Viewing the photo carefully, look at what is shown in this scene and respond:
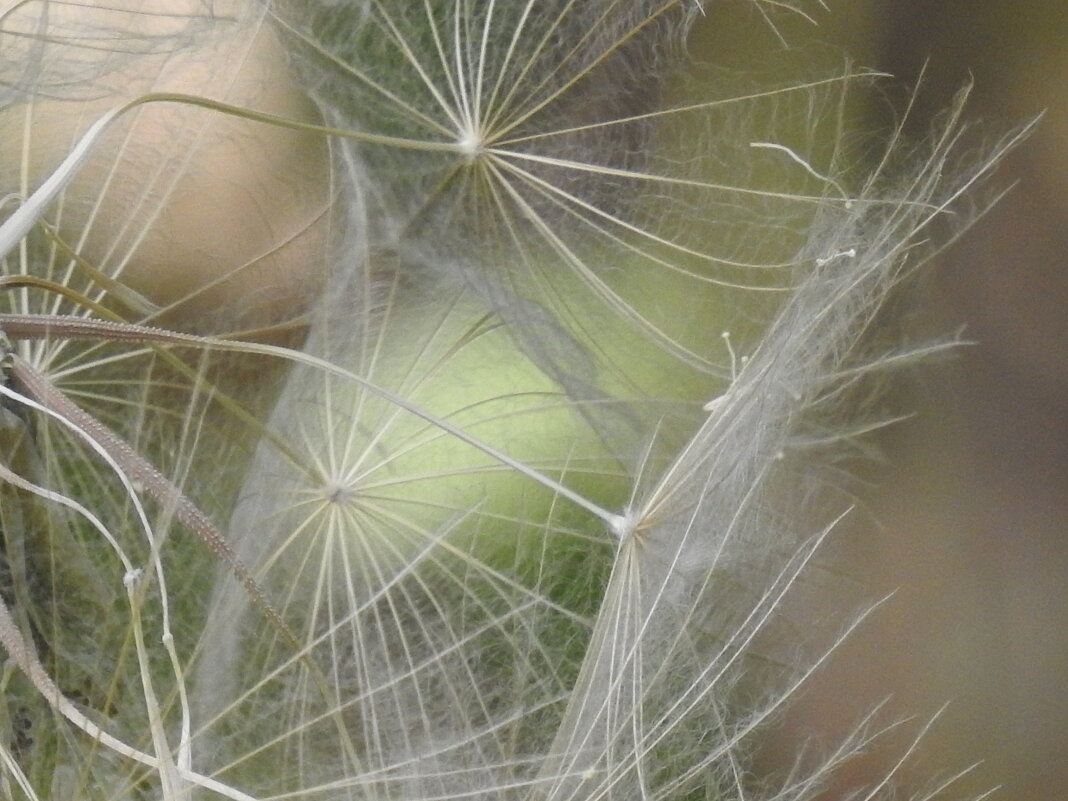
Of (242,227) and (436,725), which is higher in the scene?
(242,227)

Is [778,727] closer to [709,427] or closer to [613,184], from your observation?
[709,427]

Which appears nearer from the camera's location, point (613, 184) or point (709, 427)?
point (709, 427)

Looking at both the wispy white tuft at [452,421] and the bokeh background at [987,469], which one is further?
the bokeh background at [987,469]

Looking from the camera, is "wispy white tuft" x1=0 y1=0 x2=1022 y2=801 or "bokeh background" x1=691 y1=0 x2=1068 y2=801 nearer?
"wispy white tuft" x1=0 y1=0 x2=1022 y2=801

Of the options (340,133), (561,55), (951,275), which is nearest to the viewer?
(340,133)

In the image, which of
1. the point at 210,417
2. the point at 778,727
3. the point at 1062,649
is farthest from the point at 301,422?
the point at 1062,649

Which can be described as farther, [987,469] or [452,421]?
[987,469]

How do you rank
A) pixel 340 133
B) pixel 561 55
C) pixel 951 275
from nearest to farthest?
pixel 340 133 < pixel 561 55 < pixel 951 275

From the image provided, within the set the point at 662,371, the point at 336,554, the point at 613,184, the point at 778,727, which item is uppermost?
the point at 613,184
